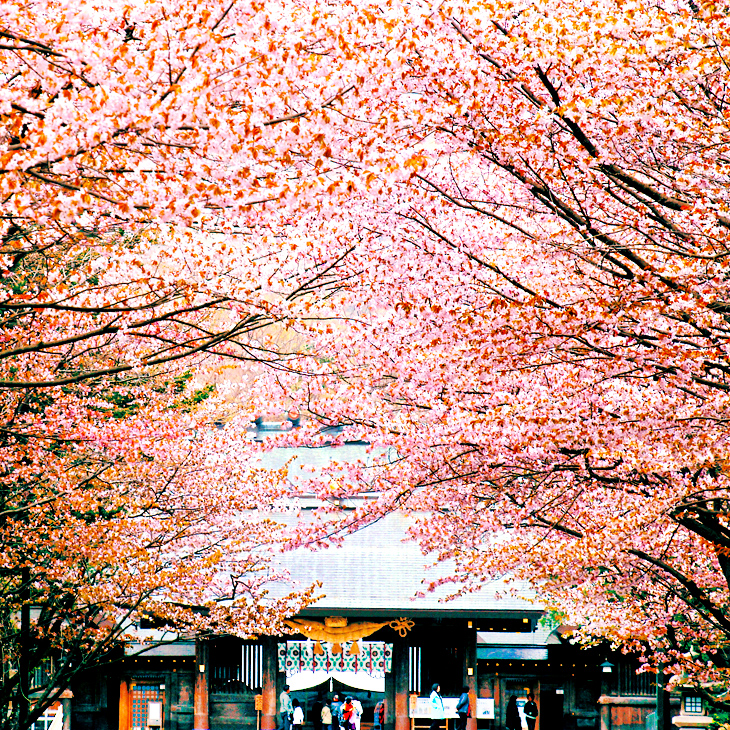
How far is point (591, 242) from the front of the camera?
5957 millimetres

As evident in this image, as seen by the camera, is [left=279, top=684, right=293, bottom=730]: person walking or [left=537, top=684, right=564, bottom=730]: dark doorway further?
[left=537, top=684, right=564, bottom=730]: dark doorway

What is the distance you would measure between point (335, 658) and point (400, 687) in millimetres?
1523

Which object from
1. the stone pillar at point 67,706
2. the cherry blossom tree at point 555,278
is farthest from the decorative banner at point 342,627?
the cherry blossom tree at point 555,278

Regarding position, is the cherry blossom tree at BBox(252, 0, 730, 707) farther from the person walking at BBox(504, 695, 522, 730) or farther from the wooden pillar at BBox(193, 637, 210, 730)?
the wooden pillar at BBox(193, 637, 210, 730)

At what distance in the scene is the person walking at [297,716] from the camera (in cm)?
1919

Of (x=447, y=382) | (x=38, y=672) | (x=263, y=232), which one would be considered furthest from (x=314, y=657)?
(x=263, y=232)

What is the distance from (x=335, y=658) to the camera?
764 inches

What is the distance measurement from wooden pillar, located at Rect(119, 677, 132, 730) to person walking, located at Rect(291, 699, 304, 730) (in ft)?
11.5

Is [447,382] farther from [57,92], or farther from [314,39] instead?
[57,92]

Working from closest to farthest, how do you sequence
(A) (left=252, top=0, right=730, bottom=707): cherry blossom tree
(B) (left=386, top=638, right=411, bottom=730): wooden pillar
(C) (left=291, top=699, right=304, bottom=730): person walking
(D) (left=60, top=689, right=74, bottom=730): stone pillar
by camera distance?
(A) (left=252, top=0, right=730, bottom=707): cherry blossom tree
(B) (left=386, top=638, right=411, bottom=730): wooden pillar
(D) (left=60, top=689, right=74, bottom=730): stone pillar
(C) (left=291, top=699, right=304, bottom=730): person walking

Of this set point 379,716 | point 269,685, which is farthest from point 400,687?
point 269,685

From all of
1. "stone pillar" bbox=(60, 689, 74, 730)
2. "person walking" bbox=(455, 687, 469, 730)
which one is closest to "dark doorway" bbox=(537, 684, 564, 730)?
"person walking" bbox=(455, 687, 469, 730)

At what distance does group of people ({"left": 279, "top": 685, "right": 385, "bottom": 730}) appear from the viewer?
18.8 metres

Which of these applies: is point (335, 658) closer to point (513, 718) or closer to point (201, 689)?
point (201, 689)
